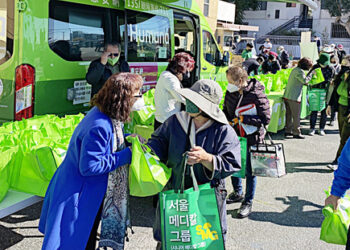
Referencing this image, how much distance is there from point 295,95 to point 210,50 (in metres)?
2.21

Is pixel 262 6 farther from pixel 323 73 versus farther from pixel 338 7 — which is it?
pixel 323 73

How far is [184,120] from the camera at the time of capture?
260 centimetres

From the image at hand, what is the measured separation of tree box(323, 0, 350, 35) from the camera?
1849 inches

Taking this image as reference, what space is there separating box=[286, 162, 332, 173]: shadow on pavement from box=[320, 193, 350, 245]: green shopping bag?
160 inches

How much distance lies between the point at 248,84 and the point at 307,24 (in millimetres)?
52647

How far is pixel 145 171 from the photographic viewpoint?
2602 millimetres

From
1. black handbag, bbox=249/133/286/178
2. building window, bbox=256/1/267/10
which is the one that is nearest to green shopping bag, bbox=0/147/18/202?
black handbag, bbox=249/133/286/178

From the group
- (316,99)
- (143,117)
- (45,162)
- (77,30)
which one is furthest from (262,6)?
(45,162)

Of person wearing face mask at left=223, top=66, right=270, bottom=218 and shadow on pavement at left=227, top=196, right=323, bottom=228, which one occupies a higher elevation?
person wearing face mask at left=223, top=66, right=270, bottom=218

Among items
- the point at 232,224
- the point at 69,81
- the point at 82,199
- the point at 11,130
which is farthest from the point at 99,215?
the point at 69,81

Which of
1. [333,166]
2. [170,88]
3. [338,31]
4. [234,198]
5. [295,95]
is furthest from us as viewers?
[338,31]

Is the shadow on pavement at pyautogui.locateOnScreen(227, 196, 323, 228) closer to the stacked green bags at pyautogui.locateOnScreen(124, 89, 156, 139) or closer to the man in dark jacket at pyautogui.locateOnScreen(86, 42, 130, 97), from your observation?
the stacked green bags at pyautogui.locateOnScreen(124, 89, 156, 139)

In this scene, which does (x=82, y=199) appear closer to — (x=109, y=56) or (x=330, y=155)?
(x=109, y=56)

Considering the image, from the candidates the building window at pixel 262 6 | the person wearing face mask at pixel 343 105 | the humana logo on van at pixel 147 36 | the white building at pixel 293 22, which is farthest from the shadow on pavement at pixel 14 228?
the building window at pixel 262 6
